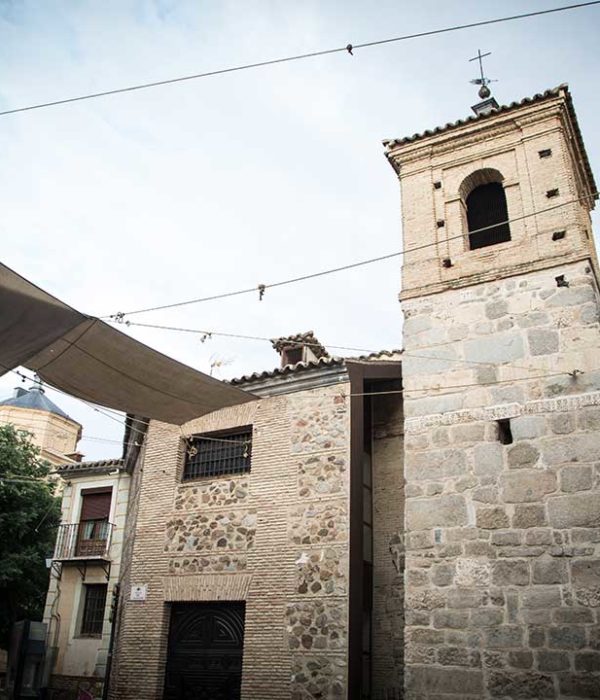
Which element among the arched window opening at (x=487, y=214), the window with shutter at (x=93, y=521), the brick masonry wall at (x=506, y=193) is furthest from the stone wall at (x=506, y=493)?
the window with shutter at (x=93, y=521)

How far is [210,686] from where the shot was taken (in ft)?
31.8

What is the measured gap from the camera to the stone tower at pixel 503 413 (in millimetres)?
6020

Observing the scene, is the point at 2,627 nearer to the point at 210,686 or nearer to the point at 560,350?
the point at 210,686

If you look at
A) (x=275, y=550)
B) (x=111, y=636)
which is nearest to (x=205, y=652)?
(x=275, y=550)

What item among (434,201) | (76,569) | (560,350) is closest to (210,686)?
(76,569)

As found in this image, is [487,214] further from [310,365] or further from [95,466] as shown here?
[95,466]

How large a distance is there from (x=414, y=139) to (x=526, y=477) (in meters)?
4.82

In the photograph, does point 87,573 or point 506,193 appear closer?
point 506,193

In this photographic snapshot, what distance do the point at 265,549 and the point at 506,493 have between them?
4.59 metres

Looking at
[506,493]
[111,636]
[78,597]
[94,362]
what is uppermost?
[94,362]

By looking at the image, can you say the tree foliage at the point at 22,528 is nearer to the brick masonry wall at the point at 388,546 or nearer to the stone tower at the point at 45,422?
the brick masonry wall at the point at 388,546

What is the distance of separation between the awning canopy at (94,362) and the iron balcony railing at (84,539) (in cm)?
780

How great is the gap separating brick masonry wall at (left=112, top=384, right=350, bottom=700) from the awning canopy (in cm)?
308

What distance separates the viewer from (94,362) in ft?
21.3
